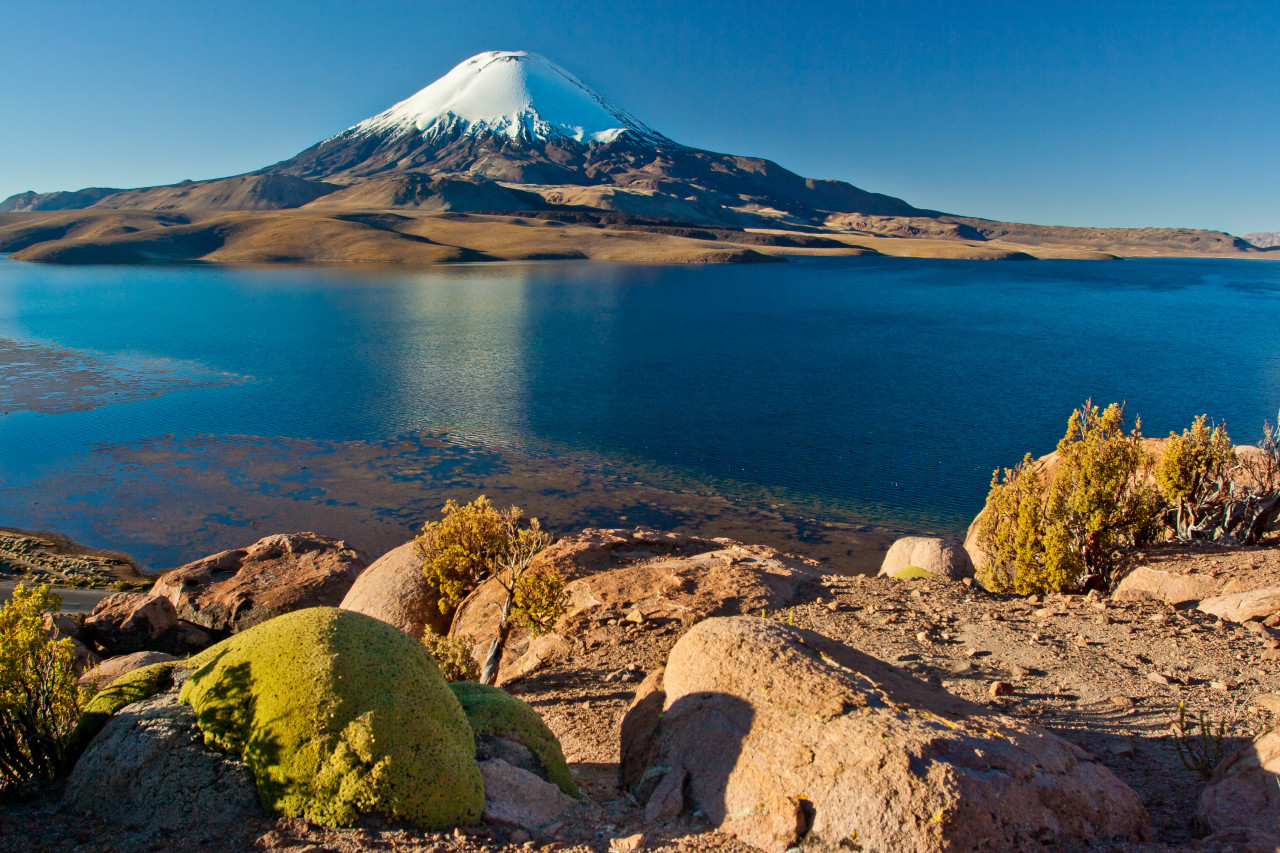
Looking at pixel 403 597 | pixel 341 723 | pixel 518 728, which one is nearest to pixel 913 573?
pixel 403 597

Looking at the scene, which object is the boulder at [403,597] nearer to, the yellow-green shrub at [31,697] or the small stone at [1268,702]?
the yellow-green shrub at [31,697]

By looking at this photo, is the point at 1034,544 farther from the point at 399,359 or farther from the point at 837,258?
the point at 837,258

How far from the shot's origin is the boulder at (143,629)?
12352 mm

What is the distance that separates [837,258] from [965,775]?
177359mm

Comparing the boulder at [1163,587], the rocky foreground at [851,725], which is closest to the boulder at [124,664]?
the rocky foreground at [851,725]

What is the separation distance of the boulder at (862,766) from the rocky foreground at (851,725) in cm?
2

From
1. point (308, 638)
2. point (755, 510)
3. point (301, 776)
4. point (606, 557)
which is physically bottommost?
point (755, 510)

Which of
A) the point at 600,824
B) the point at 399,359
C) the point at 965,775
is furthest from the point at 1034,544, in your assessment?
the point at 399,359

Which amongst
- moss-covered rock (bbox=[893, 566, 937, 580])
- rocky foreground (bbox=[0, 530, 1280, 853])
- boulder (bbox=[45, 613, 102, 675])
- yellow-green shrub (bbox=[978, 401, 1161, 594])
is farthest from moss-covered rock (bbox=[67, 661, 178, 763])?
yellow-green shrub (bbox=[978, 401, 1161, 594])

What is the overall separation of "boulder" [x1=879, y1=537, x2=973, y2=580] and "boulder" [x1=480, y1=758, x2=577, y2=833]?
10183 mm

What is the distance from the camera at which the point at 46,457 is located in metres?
26.3

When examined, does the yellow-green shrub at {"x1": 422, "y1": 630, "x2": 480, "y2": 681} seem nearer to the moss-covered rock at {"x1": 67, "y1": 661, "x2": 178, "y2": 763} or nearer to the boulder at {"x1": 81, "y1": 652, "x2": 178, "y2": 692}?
the moss-covered rock at {"x1": 67, "y1": 661, "x2": 178, "y2": 763}

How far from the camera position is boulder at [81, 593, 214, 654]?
12352 mm

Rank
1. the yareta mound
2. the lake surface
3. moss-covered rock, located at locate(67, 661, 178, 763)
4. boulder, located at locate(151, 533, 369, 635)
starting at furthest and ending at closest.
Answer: the lake surface
boulder, located at locate(151, 533, 369, 635)
moss-covered rock, located at locate(67, 661, 178, 763)
the yareta mound
